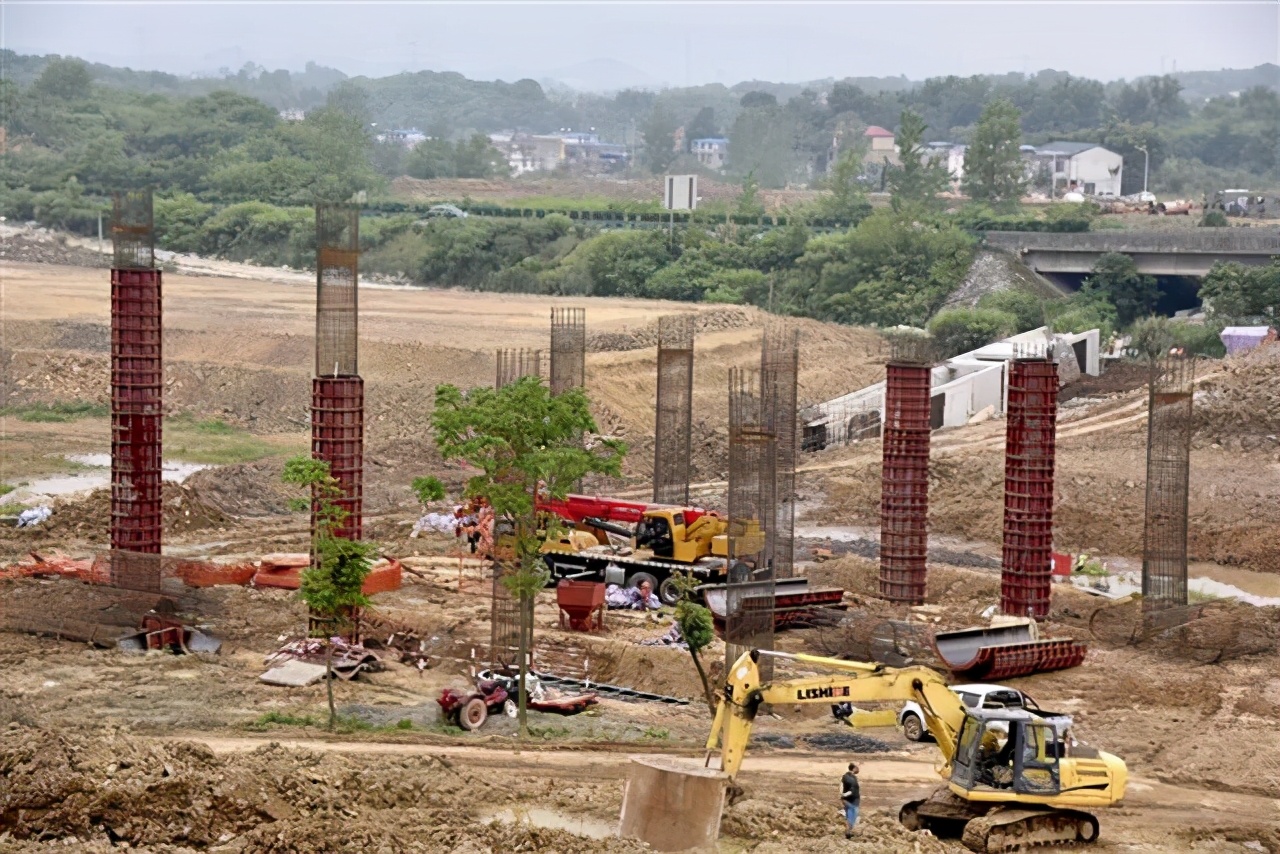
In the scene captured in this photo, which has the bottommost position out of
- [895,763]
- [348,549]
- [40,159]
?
[895,763]

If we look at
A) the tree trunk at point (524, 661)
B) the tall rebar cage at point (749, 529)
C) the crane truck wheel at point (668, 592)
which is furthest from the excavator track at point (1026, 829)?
the crane truck wheel at point (668, 592)

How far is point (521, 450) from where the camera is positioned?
79.2 feet

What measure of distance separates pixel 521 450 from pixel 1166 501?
498 inches

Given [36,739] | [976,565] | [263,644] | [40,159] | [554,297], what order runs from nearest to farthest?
[36,739]
[263,644]
[976,565]
[554,297]
[40,159]

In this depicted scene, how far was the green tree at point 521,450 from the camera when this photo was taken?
23734mm

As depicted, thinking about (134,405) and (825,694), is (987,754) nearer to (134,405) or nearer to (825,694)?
(825,694)

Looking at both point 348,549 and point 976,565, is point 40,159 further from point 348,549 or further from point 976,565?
point 348,549

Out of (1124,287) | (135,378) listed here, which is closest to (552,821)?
(135,378)

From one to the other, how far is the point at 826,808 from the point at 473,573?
46.7 ft

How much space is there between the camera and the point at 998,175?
113 metres

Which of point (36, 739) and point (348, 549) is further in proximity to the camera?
point (348, 549)

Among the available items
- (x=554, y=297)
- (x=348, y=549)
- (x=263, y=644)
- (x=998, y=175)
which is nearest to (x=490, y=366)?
(x=554, y=297)

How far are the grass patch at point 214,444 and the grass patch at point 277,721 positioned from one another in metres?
21.5

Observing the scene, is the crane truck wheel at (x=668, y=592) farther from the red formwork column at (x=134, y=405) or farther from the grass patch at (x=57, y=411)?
the grass patch at (x=57, y=411)
